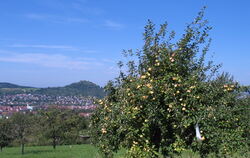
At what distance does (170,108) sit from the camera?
5.52 m

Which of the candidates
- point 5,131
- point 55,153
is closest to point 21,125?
point 5,131

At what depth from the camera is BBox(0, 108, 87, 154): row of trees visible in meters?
31.2

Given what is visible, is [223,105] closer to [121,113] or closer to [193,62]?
[193,62]

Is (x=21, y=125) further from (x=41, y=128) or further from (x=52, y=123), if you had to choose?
(x=52, y=123)

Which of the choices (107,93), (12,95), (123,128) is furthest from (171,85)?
(12,95)

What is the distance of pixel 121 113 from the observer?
5.72m

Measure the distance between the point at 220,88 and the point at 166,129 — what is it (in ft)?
4.32

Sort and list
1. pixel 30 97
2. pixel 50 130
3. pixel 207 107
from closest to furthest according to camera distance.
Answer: pixel 207 107, pixel 50 130, pixel 30 97

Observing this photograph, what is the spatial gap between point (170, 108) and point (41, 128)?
32956 mm

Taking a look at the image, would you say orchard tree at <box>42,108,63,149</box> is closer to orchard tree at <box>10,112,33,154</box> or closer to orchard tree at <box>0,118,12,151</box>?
orchard tree at <box>10,112,33,154</box>

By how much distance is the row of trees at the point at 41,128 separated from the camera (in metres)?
31.2

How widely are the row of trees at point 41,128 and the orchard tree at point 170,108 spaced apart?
2067 cm

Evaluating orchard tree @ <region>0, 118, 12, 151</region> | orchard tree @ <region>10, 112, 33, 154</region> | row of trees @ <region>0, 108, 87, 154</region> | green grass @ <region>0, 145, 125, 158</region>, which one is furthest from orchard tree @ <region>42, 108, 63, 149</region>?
orchard tree @ <region>0, 118, 12, 151</region>

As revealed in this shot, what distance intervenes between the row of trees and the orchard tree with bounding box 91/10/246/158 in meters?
20.7
